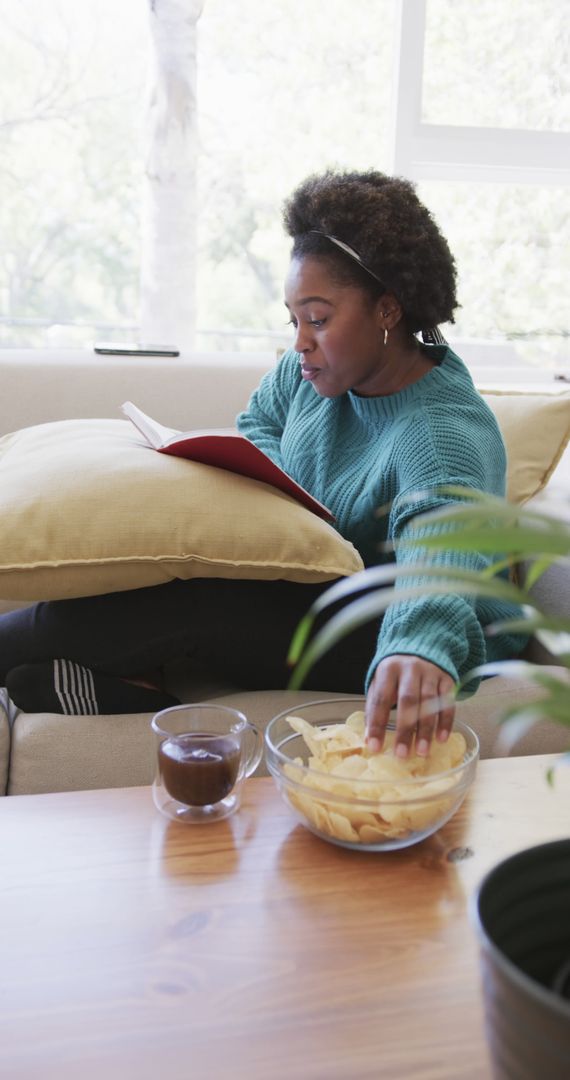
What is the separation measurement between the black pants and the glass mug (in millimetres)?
412

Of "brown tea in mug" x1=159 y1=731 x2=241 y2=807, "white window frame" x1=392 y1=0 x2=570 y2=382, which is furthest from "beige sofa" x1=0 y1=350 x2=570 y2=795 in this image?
"white window frame" x1=392 y1=0 x2=570 y2=382

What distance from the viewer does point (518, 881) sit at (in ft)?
1.86

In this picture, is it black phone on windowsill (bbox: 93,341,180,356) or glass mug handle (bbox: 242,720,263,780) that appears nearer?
glass mug handle (bbox: 242,720,263,780)

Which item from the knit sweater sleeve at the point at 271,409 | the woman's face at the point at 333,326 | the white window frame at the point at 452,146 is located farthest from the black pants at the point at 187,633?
the white window frame at the point at 452,146

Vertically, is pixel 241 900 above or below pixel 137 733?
above

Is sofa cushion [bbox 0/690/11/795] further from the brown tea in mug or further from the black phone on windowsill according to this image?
the black phone on windowsill

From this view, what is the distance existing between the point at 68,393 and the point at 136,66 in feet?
4.15

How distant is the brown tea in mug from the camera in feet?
A: 3.16

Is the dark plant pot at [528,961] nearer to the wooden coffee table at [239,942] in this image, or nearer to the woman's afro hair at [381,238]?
the wooden coffee table at [239,942]

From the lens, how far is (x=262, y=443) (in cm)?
193

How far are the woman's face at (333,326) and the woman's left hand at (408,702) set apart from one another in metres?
0.68

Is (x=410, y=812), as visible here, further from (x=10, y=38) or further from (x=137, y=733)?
(x=10, y=38)

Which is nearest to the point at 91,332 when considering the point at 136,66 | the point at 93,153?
the point at 93,153

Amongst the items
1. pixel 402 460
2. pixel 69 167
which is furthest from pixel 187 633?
pixel 69 167
